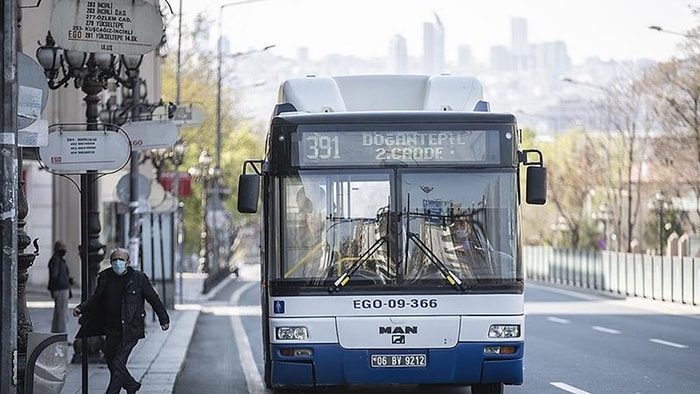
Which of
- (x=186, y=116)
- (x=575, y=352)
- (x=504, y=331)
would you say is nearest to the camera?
(x=504, y=331)

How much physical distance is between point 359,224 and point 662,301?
106 feet

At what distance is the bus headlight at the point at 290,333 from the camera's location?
13.6 m

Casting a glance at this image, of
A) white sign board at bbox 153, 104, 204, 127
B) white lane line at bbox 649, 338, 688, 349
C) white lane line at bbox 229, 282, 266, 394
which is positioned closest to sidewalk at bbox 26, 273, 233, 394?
white lane line at bbox 229, 282, 266, 394

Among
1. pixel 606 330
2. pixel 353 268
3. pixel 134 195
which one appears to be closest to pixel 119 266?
pixel 353 268

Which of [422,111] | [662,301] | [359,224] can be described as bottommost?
[662,301]

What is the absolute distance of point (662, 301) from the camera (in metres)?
44.2

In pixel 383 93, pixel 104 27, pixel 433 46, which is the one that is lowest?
pixel 383 93

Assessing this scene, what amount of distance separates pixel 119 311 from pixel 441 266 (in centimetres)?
336

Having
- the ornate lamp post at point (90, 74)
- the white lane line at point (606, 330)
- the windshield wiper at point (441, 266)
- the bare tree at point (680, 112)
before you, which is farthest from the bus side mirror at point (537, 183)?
the bare tree at point (680, 112)

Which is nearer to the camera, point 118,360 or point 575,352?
point 118,360

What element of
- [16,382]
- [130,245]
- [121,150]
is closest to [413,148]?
[121,150]

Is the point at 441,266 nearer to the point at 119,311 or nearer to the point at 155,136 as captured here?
the point at 119,311

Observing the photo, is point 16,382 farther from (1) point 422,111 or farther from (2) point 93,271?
(2) point 93,271

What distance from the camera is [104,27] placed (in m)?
12.9
